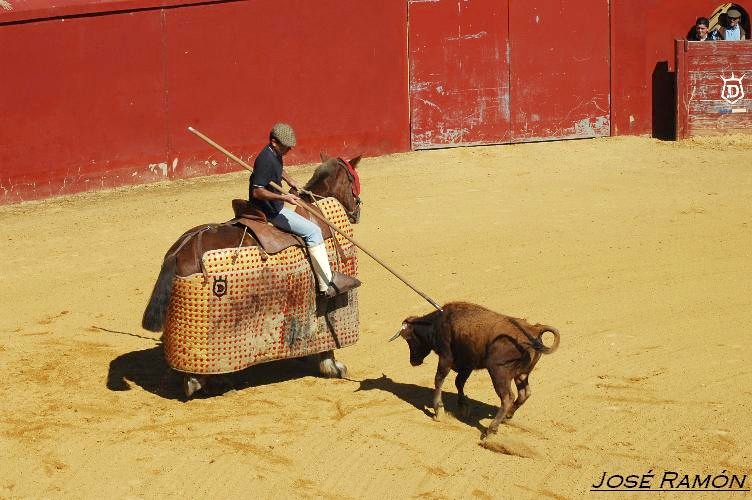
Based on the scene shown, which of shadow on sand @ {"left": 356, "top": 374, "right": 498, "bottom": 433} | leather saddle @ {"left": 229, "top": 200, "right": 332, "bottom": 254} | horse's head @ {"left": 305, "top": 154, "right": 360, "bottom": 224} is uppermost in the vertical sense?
horse's head @ {"left": 305, "top": 154, "right": 360, "bottom": 224}

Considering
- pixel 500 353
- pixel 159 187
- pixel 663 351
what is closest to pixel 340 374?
pixel 500 353

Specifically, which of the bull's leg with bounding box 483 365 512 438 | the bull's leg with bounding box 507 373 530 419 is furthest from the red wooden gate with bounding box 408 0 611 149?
the bull's leg with bounding box 483 365 512 438

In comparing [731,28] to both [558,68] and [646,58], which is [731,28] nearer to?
[646,58]

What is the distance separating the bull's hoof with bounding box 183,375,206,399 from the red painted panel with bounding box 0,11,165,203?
671cm

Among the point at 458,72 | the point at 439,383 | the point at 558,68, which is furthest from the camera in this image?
the point at 558,68

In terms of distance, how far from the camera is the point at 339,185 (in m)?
9.88

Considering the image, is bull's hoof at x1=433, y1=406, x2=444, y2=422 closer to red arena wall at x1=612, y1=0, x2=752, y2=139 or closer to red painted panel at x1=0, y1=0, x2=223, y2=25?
red painted panel at x1=0, y1=0, x2=223, y2=25

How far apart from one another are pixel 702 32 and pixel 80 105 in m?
8.82

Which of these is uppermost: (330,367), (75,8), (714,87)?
(75,8)

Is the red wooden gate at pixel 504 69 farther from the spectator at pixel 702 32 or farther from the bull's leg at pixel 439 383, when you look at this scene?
the bull's leg at pixel 439 383

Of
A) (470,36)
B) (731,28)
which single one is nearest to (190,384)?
(470,36)

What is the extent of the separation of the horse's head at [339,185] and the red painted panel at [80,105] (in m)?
6.22

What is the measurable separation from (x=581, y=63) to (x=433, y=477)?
36.9 feet

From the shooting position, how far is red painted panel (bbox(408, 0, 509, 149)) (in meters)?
17.3
